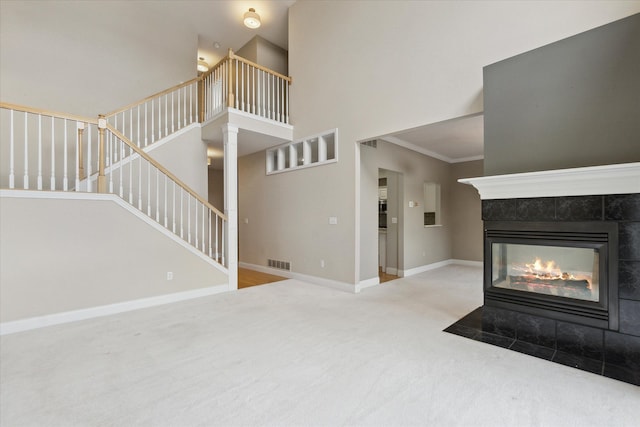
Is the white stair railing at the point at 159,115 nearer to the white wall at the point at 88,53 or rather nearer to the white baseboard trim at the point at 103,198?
the white wall at the point at 88,53

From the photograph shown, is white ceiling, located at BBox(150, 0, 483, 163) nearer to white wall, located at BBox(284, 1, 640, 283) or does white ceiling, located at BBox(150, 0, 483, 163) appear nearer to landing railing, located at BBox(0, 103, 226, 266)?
white wall, located at BBox(284, 1, 640, 283)

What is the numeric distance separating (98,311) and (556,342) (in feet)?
15.9

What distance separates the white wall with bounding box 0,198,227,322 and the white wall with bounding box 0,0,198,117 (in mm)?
2696

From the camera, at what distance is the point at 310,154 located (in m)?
5.39

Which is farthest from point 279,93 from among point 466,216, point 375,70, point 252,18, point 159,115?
point 466,216

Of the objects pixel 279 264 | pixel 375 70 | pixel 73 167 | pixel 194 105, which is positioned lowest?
pixel 279 264

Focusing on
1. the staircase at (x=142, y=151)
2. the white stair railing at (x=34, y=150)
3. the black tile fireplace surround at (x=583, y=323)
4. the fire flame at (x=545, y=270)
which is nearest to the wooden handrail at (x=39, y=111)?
the staircase at (x=142, y=151)

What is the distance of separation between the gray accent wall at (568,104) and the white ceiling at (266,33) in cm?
185

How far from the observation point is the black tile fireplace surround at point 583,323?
7.34ft

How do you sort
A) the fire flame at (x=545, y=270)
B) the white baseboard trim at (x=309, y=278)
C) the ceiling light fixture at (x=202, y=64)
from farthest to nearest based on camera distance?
1. the ceiling light fixture at (x=202, y=64)
2. the white baseboard trim at (x=309, y=278)
3. the fire flame at (x=545, y=270)

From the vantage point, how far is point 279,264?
5.97 meters

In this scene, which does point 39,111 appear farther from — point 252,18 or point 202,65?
point 202,65

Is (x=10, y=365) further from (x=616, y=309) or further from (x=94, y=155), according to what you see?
(x=616, y=309)

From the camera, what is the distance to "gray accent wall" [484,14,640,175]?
92.6 inches
